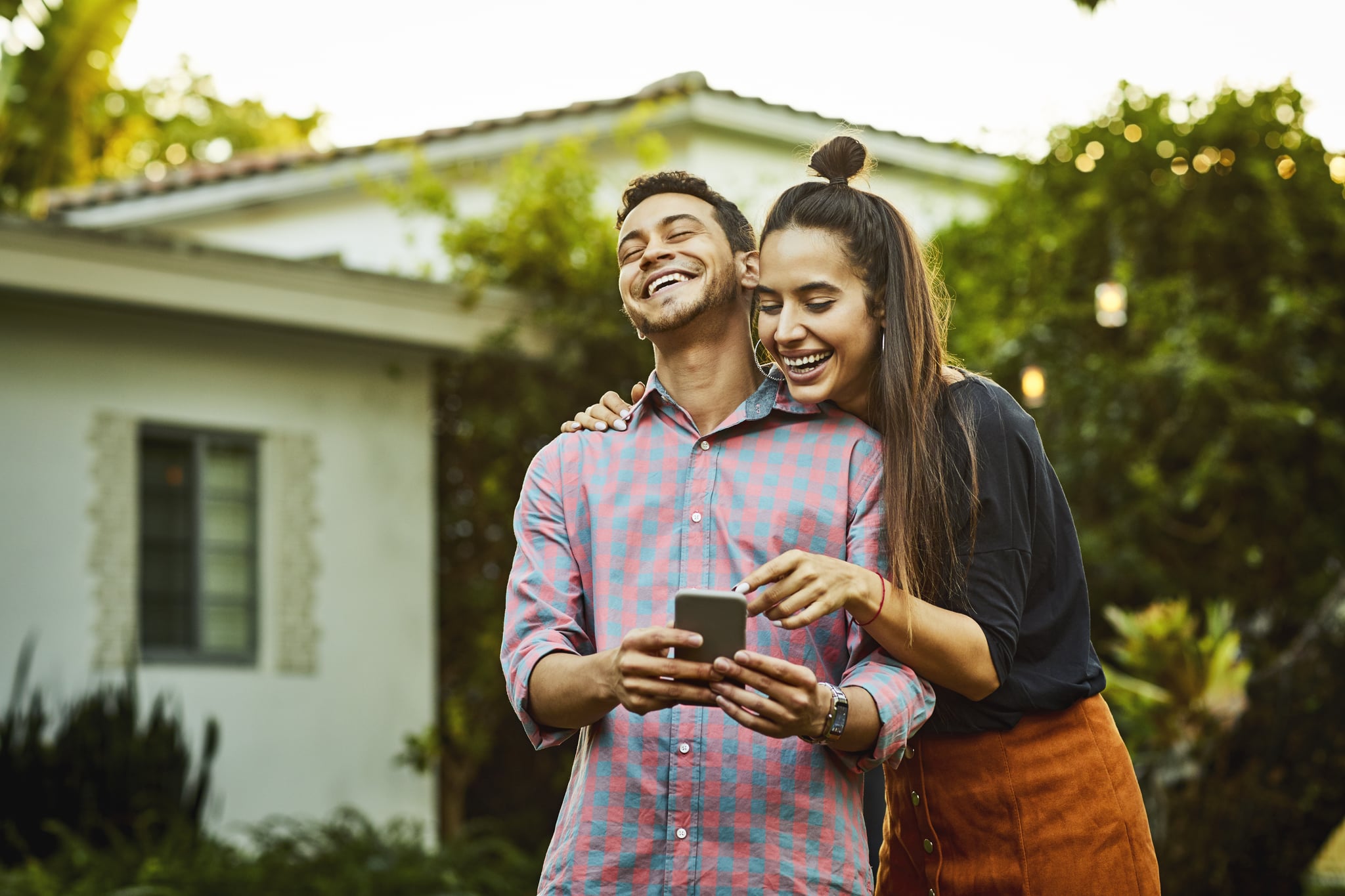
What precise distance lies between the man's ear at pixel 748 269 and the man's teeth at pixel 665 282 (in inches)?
5.0

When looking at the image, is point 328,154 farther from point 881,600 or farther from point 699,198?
point 881,600

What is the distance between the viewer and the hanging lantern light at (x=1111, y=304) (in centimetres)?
1141

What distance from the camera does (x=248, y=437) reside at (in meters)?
9.85

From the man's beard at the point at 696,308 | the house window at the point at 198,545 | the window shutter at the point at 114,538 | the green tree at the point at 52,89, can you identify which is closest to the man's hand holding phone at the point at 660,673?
the man's beard at the point at 696,308

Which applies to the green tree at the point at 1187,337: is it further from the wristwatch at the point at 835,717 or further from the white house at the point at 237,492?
the wristwatch at the point at 835,717

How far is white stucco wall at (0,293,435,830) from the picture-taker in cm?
887

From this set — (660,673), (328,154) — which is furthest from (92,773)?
(328,154)

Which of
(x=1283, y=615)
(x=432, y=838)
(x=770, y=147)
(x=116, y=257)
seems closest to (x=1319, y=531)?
(x=1283, y=615)

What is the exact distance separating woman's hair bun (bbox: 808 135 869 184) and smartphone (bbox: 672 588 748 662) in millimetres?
1033

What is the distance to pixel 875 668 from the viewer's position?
103 inches

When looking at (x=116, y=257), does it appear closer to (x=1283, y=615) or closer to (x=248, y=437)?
(x=248, y=437)

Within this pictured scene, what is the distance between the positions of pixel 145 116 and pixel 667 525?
1213 inches

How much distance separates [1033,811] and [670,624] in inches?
30.8

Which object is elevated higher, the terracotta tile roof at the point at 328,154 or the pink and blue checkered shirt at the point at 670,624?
the terracotta tile roof at the point at 328,154
